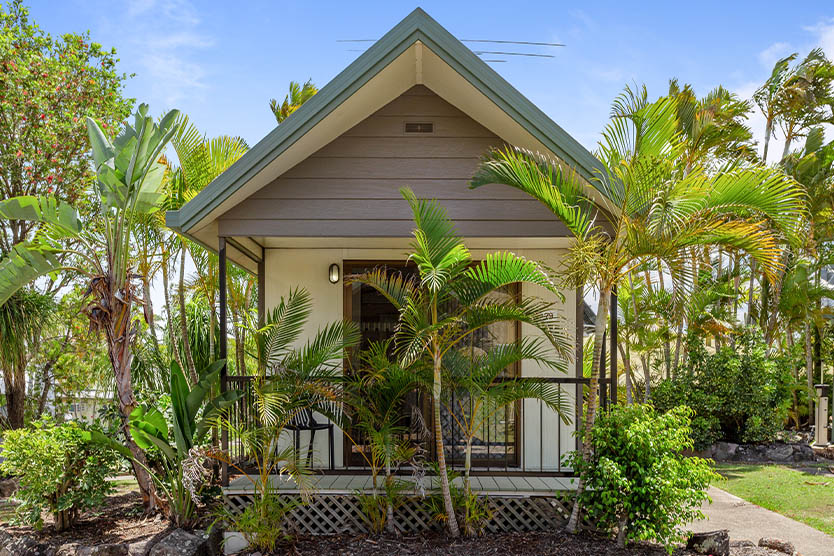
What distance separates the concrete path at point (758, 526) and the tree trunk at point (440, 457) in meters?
2.69

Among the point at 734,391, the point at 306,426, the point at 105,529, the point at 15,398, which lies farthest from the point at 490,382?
the point at 15,398

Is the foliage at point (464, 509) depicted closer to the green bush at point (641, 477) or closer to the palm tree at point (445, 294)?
the palm tree at point (445, 294)

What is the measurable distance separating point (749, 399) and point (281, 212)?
31.4 feet

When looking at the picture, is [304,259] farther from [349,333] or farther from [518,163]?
[518,163]

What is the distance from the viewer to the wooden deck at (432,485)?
20.3ft

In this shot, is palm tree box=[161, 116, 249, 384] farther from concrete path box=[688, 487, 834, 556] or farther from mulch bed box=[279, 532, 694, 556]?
concrete path box=[688, 487, 834, 556]

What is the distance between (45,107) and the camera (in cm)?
1199

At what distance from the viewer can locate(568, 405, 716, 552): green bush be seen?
17.2ft

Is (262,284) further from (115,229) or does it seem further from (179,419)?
(179,419)

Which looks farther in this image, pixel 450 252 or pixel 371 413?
pixel 371 413

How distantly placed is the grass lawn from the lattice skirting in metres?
2.15

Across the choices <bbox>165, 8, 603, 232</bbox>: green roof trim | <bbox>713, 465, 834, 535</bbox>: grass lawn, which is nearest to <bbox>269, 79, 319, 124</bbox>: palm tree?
<bbox>165, 8, 603, 232</bbox>: green roof trim

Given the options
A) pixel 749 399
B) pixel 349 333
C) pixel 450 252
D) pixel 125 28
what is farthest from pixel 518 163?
pixel 125 28

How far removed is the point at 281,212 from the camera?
648cm
